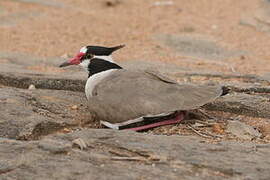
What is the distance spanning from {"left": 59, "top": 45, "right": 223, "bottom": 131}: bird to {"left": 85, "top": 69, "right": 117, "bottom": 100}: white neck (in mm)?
84

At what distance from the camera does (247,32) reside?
912 centimetres

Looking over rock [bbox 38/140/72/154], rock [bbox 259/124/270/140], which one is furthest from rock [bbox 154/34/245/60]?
rock [bbox 38/140/72/154]

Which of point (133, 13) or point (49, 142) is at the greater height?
point (133, 13)

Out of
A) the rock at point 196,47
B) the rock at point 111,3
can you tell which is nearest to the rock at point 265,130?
the rock at point 196,47

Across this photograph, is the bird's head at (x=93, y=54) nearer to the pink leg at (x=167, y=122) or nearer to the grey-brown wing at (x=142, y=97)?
the grey-brown wing at (x=142, y=97)

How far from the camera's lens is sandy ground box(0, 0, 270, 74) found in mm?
7621

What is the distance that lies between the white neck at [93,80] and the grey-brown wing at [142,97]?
0.68 ft

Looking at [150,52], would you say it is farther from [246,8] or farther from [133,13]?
[246,8]

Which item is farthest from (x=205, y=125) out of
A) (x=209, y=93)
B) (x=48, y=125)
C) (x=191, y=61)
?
(x=191, y=61)

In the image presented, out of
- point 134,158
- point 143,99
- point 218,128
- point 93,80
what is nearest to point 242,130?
point 218,128

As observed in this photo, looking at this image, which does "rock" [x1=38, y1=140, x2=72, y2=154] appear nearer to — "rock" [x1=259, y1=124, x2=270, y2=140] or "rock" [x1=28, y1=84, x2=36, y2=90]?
"rock" [x1=259, y1=124, x2=270, y2=140]

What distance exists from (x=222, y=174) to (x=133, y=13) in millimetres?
6984

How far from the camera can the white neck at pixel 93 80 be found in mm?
5000

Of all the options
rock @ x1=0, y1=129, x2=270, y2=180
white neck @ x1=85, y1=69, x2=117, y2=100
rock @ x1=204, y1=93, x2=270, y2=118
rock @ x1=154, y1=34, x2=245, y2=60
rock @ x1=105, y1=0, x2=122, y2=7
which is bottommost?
rock @ x1=0, y1=129, x2=270, y2=180
